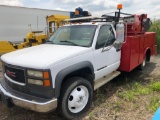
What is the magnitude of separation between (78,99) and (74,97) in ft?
0.36

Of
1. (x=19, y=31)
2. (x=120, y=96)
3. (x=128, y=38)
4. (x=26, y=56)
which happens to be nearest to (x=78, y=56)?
(x=26, y=56)

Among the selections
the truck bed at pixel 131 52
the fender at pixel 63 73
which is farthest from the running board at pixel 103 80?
the fender at pixel 63 73

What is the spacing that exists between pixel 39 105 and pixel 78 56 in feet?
3.91

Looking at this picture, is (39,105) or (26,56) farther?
(26,56)

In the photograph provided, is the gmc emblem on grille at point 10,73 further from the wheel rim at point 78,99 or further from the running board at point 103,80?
the running board at point 103,80

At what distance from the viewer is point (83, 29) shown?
4.71 meters

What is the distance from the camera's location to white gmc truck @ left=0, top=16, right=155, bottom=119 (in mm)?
3291

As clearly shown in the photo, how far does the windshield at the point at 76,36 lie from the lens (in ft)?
14.4

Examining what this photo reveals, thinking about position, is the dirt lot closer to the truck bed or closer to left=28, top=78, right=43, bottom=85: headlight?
the truck bed

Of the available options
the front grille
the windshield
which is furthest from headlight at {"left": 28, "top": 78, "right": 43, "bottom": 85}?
the windshield

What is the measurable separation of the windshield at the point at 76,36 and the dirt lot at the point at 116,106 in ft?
4.55

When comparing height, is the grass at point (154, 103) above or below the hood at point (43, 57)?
below

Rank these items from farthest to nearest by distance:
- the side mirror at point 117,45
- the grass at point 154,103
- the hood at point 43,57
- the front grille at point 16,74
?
the side mirror at point 117,45 → the grass at point 154,103 → the front grille at point 16,74 → the hood at point 43,57

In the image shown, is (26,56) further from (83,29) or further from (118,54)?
(118,54)
